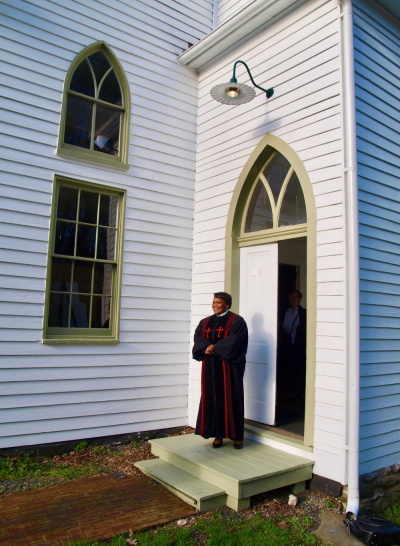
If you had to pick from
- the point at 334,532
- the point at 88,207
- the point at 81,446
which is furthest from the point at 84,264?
the point at 334,532

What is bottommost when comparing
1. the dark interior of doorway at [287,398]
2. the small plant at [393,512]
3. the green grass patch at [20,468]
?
the small plant at [393,512]

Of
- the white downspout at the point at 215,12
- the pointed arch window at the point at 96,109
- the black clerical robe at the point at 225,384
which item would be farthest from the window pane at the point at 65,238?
Result: the white downspout at the point at 215,12

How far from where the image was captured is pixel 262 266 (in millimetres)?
5711

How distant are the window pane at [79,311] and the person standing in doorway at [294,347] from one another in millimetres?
3082

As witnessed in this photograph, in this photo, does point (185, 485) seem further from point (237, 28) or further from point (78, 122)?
point (237, 28)

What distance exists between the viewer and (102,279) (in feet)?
19.5

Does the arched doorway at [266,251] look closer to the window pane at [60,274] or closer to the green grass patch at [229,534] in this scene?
the green grass patch at [229,534]

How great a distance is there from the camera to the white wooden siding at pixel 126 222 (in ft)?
17.0

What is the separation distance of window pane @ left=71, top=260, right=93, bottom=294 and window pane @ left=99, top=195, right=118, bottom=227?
0.62 meters

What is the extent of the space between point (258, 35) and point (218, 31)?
576 mm

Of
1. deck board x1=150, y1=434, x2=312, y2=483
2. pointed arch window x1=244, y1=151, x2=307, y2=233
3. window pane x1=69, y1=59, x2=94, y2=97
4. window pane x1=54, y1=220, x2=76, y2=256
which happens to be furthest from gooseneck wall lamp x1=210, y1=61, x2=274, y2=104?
deck board x1=150, y1=434, x2=312, y2=483

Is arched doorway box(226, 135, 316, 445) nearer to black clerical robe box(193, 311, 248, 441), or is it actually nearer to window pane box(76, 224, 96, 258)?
black clerical robe box(193, 311, 248, 441)

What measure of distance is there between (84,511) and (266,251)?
138 inches

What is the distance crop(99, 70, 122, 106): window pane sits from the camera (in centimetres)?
618
